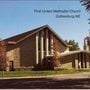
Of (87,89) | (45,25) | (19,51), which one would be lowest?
(87,89)

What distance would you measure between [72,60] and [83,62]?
97.3 inches

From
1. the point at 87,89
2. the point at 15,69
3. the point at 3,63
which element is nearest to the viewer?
the point at 87,89

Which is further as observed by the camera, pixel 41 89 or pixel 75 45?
pixel 75 45

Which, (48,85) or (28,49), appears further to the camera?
(28,49)

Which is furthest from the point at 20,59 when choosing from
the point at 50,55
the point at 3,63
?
the point at 3,63

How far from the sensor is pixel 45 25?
67625 mm

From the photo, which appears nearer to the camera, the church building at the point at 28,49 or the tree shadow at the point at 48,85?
the tree shadow at the point at 48,85

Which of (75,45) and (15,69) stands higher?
(75,45)

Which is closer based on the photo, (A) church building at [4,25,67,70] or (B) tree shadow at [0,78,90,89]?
(B) tree shadow at [0,78,90,89]

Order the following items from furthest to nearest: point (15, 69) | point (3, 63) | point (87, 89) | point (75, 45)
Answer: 1. point (75, 45)
2. point (15, 69)
3. point (3, 63)
4. point (87, 89)

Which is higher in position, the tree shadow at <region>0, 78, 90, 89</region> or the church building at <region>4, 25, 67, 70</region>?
the church building at <region>4, 25, 67, 70</region>

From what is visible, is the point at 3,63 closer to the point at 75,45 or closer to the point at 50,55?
the point at 50,55

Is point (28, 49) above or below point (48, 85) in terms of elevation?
above

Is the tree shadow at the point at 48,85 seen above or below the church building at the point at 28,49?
below
